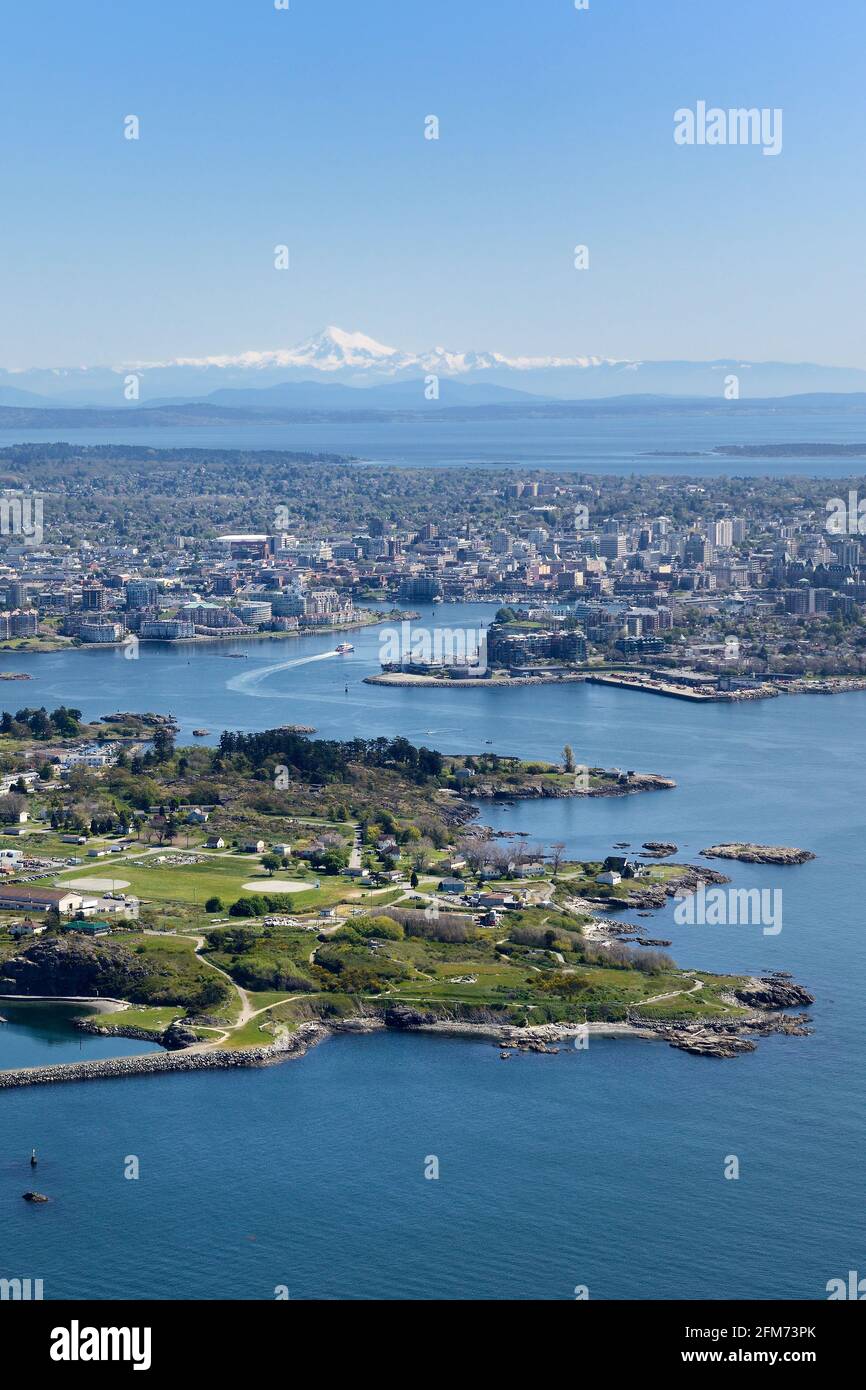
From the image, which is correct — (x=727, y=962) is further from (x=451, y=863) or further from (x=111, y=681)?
(x=111, y=681)

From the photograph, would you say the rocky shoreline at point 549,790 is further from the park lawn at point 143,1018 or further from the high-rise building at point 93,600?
the high-rise building at point 93,600

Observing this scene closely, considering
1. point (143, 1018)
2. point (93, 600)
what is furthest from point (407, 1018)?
point (93, 600)

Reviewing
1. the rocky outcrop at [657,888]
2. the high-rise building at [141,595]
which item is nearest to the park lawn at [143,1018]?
the rocky outcrop at [657,888]

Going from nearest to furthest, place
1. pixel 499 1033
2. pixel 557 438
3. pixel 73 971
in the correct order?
pixel 499 1033 → pixel 73 971 → pixel 557 438

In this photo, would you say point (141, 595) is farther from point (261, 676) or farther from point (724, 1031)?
point (724, 1031)

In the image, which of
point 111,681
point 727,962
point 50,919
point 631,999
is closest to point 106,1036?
point 50,919

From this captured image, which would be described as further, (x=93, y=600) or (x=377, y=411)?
(x=377, y=411)

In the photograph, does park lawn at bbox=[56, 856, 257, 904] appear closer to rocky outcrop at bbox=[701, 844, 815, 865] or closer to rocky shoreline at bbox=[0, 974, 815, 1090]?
rocky shoreline at bbox=[0, 974, 815, 1090]
